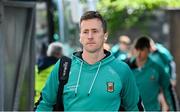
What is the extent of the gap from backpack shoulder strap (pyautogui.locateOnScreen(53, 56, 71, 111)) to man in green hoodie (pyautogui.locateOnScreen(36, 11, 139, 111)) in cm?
2

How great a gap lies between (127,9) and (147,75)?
7.96m

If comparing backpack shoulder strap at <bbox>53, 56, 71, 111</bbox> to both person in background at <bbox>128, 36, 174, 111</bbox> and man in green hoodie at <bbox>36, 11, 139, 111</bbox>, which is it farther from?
person in background at <bbox>128, 36, 174, 111</bbox>

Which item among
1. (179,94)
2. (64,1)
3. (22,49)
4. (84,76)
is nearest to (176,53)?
(179,94)

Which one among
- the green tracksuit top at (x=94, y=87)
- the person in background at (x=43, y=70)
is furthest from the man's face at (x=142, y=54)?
the green tracksuit top at (x=94, y=87)

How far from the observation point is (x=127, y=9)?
17.1 metres

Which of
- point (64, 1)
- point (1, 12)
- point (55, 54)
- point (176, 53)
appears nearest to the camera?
point (1, 12)

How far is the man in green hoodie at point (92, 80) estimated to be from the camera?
4.93 metres

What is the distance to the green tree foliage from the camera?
1094 cm

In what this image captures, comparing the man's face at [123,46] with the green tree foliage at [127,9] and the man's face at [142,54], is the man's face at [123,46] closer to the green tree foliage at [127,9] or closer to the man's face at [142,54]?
the green tree foliage at [127,9]

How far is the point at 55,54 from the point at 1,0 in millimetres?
2767

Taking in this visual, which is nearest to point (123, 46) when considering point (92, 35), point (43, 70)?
point (43, 70)

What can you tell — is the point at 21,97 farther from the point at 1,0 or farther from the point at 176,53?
the point at 176,53

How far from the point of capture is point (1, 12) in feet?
22.1

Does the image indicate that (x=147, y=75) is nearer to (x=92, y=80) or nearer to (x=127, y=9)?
(x=92, y=80)
